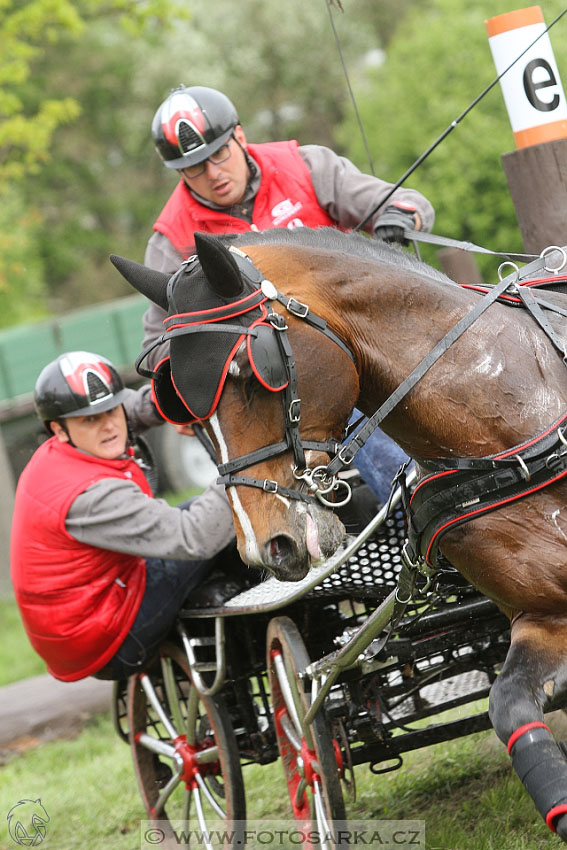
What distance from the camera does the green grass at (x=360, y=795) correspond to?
4047 millimetres

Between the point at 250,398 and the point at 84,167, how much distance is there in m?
25.4

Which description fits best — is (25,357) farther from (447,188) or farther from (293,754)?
(293,754)

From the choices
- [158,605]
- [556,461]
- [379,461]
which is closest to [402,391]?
[556,461]

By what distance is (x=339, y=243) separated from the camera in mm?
2904

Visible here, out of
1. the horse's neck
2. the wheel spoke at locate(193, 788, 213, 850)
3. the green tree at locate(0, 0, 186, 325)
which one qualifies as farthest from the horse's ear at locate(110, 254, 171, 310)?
the green tree at locate(0, 0, 186, 325)

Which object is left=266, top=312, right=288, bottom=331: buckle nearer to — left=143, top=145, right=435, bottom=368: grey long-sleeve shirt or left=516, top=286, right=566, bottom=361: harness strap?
left=516, top=286, right=566, bottom=361: harness strap

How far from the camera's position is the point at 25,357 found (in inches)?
549

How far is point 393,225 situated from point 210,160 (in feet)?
2.60

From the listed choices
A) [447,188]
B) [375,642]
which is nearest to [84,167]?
[447,188]

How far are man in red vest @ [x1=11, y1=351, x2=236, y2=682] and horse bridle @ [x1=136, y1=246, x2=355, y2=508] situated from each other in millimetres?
1485

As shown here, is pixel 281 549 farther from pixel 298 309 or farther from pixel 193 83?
pixel 193 83

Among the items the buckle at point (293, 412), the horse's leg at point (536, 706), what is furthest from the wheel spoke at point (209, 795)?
the buckle at point (293, 412)

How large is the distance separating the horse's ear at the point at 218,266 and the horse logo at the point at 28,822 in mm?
3531

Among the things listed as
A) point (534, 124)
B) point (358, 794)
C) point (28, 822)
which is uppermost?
point (534, 124)
